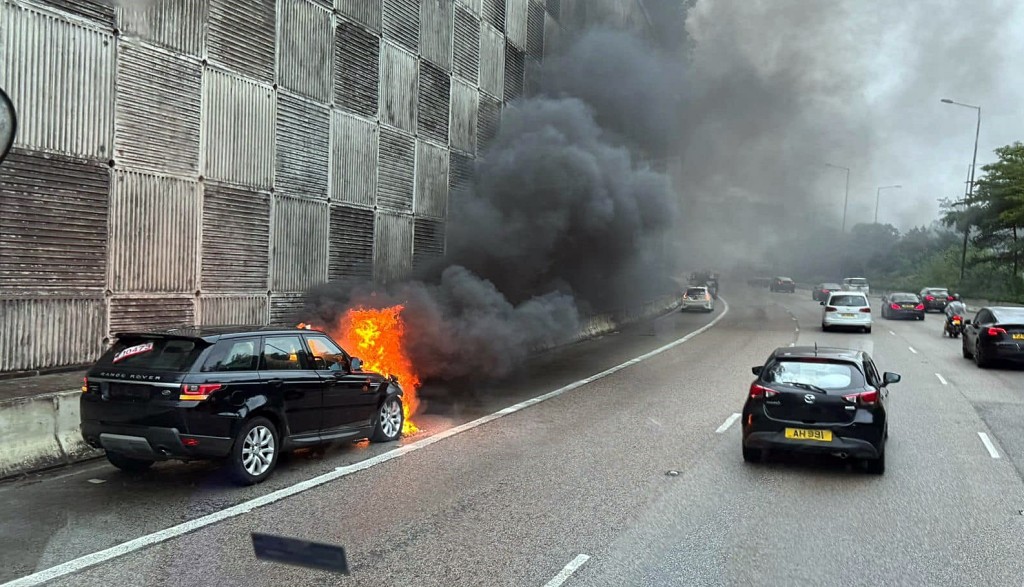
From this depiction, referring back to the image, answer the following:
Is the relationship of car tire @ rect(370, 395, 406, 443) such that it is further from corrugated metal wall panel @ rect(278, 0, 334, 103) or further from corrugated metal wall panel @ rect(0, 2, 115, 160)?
corrugated metal wall panel @ rect(278, 0, 334, 103)

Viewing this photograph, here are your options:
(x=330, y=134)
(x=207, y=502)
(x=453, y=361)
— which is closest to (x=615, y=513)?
(x=207, y=502)

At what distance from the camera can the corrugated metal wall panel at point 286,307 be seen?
14125 millimetres

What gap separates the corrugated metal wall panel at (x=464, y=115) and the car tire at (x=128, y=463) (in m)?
14.7

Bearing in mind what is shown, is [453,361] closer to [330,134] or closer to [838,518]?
[330,134]

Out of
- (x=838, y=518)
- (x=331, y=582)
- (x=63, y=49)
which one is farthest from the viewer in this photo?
(x=63, y=49)

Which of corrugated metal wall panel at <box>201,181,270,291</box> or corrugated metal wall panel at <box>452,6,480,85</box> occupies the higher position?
corrugated metal wall panel at <box>452,6,480,85</box>

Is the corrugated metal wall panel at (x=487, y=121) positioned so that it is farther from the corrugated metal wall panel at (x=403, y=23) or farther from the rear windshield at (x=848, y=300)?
the rear windshield at (x=848, y=300)

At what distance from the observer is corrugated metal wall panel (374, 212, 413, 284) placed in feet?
57.5

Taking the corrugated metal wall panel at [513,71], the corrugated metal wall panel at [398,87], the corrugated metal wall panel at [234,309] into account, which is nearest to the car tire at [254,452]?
the corrugated metal wall panel at [234,309]

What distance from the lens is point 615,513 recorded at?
258 inches

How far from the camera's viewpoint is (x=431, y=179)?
19844 mm

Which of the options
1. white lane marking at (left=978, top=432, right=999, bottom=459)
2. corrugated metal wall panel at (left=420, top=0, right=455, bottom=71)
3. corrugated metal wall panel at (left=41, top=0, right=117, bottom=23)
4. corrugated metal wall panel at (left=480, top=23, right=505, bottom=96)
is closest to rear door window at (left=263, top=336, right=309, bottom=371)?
corrugated metal wall panel at (left=41, top=0, right=117, bottom=23)

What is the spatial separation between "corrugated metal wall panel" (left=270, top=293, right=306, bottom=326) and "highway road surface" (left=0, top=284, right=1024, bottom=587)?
4.27 m

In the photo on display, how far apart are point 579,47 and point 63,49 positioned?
70.9 ft
